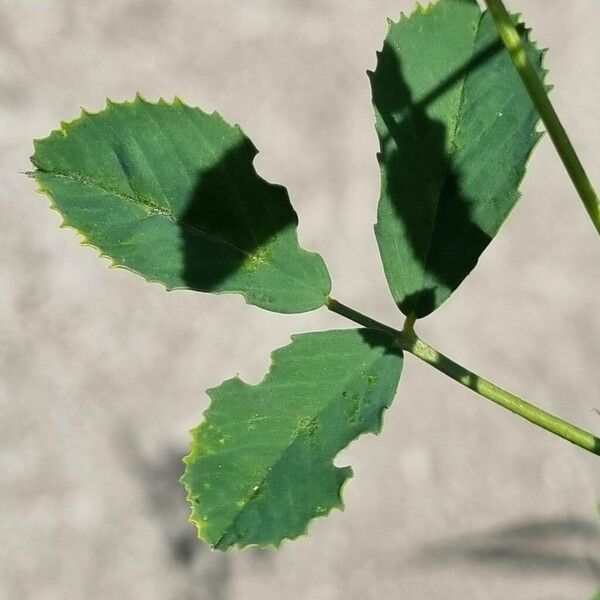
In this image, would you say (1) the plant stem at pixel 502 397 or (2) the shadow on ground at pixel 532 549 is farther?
(2) the shadow on ground at pixel 532 549

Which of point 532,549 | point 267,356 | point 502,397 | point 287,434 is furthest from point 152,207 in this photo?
point 532,549

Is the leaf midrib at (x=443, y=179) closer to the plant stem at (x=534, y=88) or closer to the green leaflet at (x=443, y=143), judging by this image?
the green leaflet at (x=443, y=143)

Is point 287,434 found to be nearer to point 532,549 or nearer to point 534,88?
point 534,88

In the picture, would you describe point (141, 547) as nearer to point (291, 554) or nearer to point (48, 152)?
point (291, 554)

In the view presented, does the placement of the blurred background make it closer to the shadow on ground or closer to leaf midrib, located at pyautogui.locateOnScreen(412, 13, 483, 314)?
the shadow on ground

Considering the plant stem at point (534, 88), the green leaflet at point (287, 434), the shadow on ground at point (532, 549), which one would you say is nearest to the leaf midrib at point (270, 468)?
the green leaflet at point (287, 434)

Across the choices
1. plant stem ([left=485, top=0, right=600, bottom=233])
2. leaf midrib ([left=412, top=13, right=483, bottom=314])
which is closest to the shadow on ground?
leaf midrib ([left=412, top=13, right=483, bottom=314])
